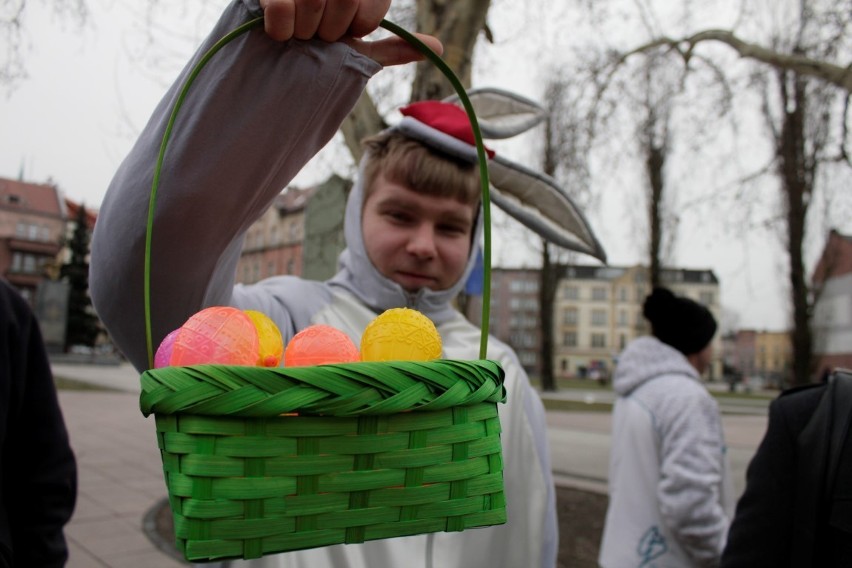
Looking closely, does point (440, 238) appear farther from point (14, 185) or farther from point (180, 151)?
point (14, 185)

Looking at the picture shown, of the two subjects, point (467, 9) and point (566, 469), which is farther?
point (566, 469)

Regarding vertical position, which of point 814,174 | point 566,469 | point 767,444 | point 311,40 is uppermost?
point 814,174

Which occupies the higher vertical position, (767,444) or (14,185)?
(14,185)

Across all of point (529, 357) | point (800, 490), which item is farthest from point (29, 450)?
point (529, 357)

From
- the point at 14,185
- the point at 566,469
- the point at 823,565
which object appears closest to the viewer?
the point at 823,565

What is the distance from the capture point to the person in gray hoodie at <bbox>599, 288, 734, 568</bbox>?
8.01 ft

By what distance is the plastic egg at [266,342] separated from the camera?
0.78 m

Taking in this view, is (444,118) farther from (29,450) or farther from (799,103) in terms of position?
(799,103)

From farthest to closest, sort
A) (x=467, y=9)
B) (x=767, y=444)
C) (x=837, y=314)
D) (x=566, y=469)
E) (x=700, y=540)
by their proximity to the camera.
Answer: (x=837, y=314), (x=566, y=469), (x=467, y=9), (x=700, y=540), (x=767, y=444)

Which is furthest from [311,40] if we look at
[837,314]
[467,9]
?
[837,314]

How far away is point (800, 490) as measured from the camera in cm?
143

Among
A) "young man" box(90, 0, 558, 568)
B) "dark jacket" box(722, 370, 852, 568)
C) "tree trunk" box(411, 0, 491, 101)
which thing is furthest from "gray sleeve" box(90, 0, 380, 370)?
"tree trunk" box(411, 0, 491, 101)

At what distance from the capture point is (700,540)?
2.43m

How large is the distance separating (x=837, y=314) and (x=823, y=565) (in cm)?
2415
